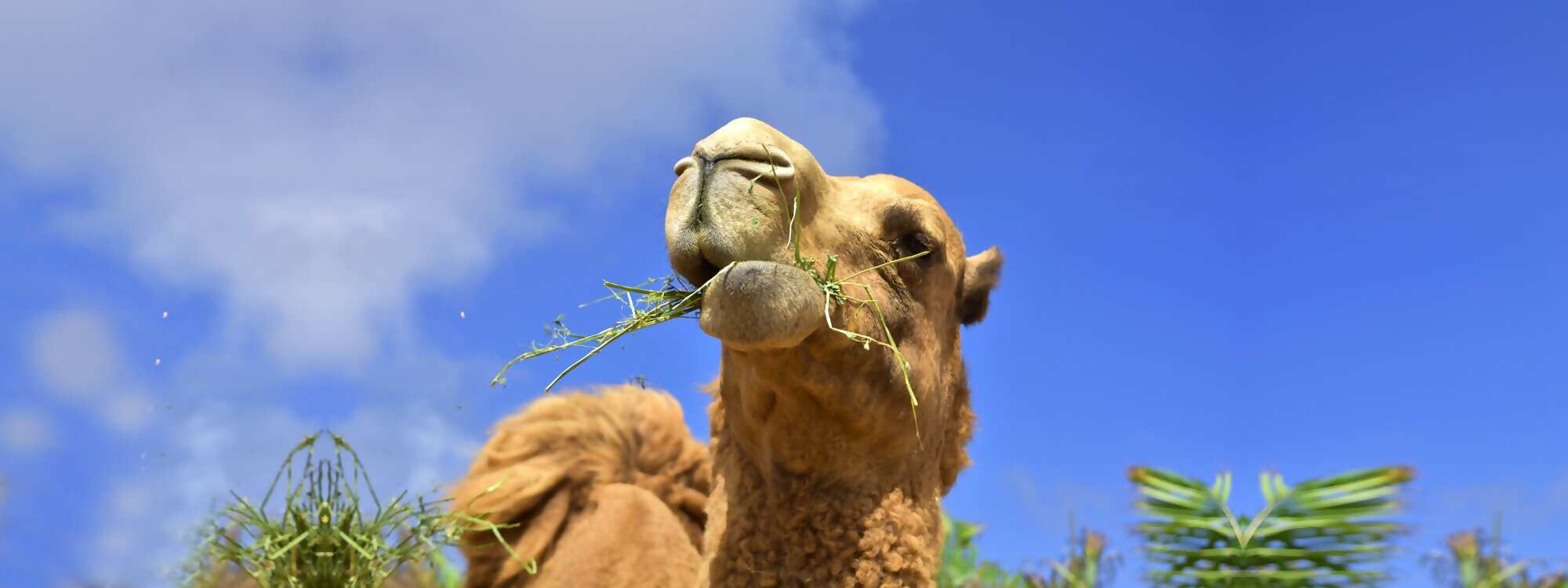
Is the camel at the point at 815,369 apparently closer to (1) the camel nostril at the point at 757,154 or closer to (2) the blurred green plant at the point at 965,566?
(1) the camel nostril at the point at 757,154

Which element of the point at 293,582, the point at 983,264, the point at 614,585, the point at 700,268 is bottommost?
the point at 293,582

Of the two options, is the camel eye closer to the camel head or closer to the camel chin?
the camel head

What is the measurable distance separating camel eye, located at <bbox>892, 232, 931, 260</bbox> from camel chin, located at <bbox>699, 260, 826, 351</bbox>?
0.67m

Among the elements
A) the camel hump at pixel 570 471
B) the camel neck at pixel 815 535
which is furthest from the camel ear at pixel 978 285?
the camel hump at pixel 570 471

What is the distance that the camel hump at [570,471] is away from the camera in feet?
17.4

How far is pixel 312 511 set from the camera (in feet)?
12.1

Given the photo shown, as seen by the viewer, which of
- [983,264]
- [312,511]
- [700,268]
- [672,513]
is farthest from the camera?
[672,513]

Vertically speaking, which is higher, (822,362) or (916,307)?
(916,307)

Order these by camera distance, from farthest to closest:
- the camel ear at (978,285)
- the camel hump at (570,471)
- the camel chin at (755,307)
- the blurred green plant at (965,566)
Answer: the blurred green plant at (965,566)
the camel hump at (570,471)
the camel ear at (978,285)
the camel chin at (755,307)

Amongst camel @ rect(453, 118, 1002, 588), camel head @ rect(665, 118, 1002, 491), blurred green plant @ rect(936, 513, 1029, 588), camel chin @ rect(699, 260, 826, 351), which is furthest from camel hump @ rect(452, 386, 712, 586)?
blurred green plant @ rect(936, 513, 1029, 588)

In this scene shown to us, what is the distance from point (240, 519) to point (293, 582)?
28cm

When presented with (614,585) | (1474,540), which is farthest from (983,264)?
(1474,540)

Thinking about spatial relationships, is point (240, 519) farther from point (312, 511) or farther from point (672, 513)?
point (672, 513)

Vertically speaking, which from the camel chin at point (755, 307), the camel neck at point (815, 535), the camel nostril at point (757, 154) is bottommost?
the camel neck at point (815, 535)
